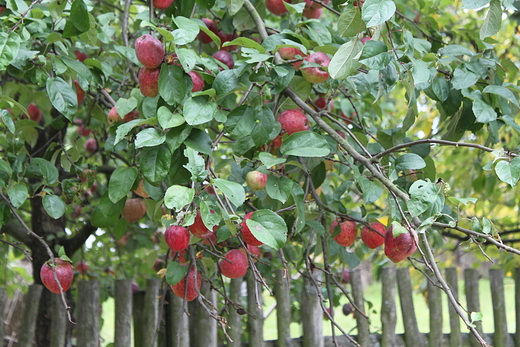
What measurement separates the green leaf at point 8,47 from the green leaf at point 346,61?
0.70 meters

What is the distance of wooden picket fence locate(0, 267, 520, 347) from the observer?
1967 millimetres

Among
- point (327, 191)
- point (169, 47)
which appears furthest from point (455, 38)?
point (169, 47)

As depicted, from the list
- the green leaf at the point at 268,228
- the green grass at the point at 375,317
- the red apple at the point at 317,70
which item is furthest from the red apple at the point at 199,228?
the green grass at the point at 375,317

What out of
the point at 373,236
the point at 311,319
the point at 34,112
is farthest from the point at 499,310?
the point at 34,112

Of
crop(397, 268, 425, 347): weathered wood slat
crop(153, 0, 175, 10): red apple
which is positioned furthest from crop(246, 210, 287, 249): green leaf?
crop(397, 268, 425, 347): weathered wood slat

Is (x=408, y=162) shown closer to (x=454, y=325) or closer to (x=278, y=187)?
(x=278, y=187)

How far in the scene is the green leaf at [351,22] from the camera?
42.8 inches

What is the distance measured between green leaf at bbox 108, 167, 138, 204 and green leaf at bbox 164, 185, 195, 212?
1.03 ft

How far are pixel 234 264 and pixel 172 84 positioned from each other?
1.52ft

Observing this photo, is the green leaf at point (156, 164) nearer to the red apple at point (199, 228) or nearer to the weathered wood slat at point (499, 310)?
the red apple at point (199, 228)

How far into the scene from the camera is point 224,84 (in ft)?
3.72

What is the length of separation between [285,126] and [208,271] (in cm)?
48

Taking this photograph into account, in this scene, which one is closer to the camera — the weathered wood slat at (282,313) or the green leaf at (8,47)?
the green leaf at (8,47)

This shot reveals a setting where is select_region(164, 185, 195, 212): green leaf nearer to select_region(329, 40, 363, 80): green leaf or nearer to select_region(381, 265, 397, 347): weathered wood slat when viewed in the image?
select_region(329, 40, 363, 80): green leaf
